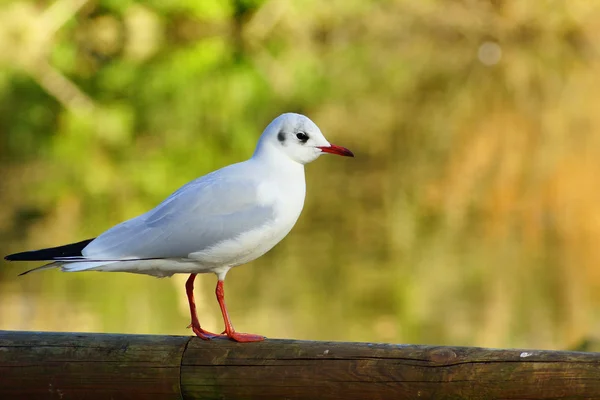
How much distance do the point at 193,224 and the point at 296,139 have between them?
0.36m

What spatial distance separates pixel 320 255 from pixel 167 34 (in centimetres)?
2195

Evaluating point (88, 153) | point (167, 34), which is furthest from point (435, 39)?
point (88, 153)

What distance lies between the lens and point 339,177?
11.9m

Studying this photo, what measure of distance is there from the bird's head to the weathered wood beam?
65 cm

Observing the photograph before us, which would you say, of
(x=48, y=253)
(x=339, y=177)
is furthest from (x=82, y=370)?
(x=339, y=177)

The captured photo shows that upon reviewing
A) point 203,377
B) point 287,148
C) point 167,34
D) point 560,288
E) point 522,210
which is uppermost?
point 167,34

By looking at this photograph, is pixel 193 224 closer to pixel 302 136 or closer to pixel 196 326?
pixel 196 326

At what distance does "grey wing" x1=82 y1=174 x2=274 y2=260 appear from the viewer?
8.90 ft

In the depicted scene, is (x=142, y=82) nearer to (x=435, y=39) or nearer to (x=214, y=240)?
(x=435, y=39)

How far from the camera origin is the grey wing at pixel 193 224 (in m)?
2.71

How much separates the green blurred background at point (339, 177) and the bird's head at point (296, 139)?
11.9 feet

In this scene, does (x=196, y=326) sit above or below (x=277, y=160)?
below

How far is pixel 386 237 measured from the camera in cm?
961

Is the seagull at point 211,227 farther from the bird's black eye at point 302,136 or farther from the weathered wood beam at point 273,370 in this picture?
the weathered wood beam at point 273,370
